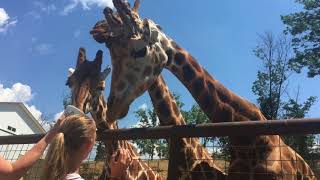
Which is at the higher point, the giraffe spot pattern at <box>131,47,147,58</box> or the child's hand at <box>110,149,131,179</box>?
the giraffe spot pattern at <box>131,47,147,58</box>

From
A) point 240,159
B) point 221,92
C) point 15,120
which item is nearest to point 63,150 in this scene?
point 240,159

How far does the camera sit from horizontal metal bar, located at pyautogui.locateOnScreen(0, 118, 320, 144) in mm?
3625

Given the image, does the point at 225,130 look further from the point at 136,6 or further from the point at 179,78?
the point at 136,6

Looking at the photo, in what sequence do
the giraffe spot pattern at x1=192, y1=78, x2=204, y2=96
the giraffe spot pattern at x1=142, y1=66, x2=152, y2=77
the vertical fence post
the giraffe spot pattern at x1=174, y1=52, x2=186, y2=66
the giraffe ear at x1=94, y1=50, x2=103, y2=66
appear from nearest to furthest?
the vertical fence post, the giraffe spot pattern at x1=192, y1=78, x2=204, y2=96, the giraffe spot pattern at x1=142, y1=66, x2=152, y2=77, the giraffe spot pattern at x1=174, y1=52, x2=186, y2=66, the giraffe ear at x1=94, y1=50, x2=103, y2=66

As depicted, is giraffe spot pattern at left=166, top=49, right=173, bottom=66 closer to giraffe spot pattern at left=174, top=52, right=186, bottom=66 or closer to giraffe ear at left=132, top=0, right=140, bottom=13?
giraffe spot pattern at left=174, top=52, right=186, bottom=66

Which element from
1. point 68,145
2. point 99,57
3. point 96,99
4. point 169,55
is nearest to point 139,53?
point 169,55

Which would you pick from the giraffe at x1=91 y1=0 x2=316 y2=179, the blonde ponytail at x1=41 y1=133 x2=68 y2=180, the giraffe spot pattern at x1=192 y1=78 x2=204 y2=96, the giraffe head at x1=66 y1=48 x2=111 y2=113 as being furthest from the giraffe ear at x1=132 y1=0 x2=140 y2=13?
the blonde ponytail at x1=41 y1=133 x2=68 y2=180

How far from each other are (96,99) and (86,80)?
399mm

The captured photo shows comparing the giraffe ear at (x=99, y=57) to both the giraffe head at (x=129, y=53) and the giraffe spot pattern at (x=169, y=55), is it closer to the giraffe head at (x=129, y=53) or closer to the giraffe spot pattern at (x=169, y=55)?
the giraffe head at (x=129, y=53)

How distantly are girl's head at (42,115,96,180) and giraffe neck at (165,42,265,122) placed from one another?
256cm

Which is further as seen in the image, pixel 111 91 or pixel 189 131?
pixel 111 91

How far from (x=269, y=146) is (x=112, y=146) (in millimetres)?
2111

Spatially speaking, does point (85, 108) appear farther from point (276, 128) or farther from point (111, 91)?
point (276, 128)

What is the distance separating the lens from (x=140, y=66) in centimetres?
574
